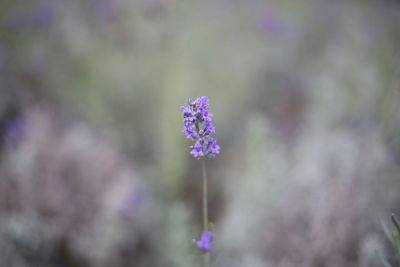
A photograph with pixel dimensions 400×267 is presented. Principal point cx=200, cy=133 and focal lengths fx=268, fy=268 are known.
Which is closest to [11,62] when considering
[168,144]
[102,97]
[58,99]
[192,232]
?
[58,99]

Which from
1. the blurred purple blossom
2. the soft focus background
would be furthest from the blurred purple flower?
the blurred purple blossom

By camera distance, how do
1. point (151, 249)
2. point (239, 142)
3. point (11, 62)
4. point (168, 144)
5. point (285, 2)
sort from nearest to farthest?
point (151, 249) → point (168, 144) → point (11, 62) → point (239, 142) → point (285, 2)

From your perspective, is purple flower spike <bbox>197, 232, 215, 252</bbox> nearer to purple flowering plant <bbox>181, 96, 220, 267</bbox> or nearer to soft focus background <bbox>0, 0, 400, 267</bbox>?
purple flowering plant <bbox>181, 96, 220, 267</bbox>

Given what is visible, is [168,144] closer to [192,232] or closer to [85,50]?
[192,232]

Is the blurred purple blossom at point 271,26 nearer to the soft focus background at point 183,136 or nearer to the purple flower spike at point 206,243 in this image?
the soft focus background at point 183,136

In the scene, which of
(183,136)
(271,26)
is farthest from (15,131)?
(271,26)

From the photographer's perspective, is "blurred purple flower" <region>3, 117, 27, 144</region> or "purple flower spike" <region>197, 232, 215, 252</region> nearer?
"purple flower spike" <region>197, 232, 215, 252</region>
